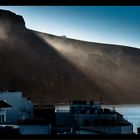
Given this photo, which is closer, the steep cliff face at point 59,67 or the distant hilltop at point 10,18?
the steep cliff face at point 59,67

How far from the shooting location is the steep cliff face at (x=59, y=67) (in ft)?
187

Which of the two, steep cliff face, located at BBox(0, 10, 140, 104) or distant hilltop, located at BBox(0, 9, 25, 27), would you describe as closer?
steep cliff face, located at BBox(0, 10, 140, 104)

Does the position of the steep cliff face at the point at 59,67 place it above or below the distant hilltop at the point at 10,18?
below

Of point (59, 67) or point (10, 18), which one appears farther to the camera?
point (59, 67)

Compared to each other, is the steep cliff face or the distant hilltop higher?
the distant hilltop

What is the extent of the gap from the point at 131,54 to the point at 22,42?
17688 millimetres

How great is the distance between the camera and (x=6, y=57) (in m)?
65.1

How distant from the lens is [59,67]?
76625 mm

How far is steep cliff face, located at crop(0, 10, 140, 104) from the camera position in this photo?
57.1 metres
